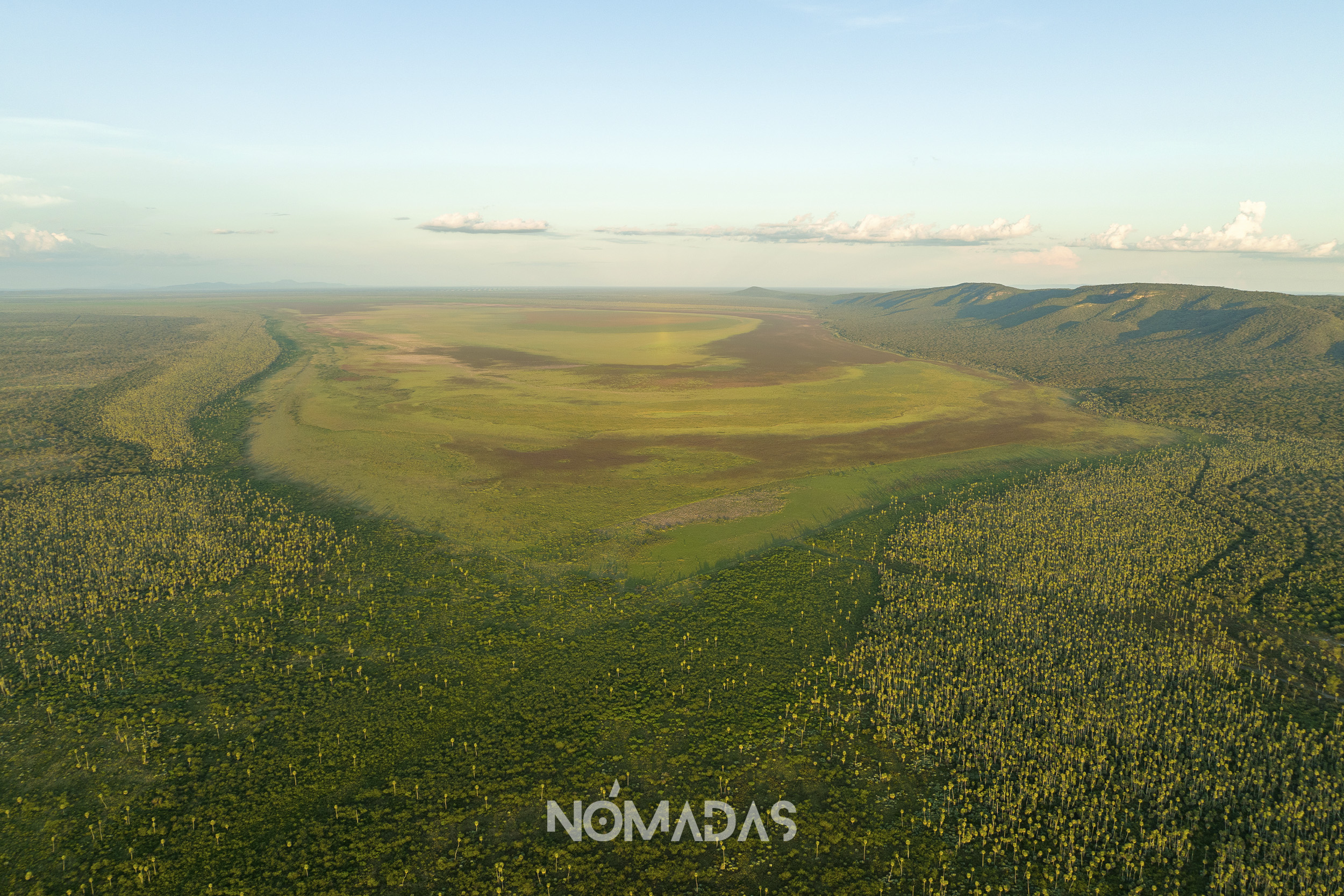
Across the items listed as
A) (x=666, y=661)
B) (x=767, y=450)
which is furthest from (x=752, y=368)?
(x=666, y=661)

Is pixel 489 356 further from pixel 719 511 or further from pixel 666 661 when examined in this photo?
pixel 666 661

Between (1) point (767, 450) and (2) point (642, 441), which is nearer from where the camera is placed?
(1) point (767, 450)

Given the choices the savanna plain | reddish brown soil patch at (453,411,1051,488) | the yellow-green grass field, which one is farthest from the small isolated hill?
reddish brown soil patch at (453,411,1051,488)

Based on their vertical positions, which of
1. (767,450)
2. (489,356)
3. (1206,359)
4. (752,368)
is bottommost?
(767,450)

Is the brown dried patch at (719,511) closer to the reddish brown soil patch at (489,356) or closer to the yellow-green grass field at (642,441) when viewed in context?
the yellow-green grass field at (642,441)

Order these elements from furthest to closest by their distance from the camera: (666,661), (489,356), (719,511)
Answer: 1. (489,356)
2. (719,511)
3. (666,661)

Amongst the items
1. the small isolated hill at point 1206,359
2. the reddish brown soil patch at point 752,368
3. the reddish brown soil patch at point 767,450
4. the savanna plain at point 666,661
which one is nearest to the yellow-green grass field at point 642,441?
the reddish brown soil patch at point 767,450

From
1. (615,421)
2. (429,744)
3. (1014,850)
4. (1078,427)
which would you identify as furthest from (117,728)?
(1078,427)

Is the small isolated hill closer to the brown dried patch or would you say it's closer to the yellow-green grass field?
the yellow-green grass field
